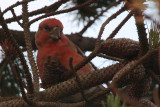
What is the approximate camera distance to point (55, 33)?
10.1 ft

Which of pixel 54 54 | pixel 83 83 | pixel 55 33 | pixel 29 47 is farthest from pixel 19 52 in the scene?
pixel 55 33

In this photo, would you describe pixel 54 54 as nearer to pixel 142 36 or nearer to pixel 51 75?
pixel 51 75

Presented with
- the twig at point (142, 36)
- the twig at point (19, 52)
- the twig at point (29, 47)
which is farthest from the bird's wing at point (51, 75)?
the twig at point (142, 36)

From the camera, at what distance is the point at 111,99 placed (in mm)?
883

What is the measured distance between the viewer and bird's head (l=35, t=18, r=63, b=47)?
3037 mm

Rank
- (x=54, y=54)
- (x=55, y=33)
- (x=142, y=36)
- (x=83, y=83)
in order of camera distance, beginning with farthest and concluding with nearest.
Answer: (x=55, y=33) < (x=54, y=54) < (x=83, y=83) < (x=142, y=36)

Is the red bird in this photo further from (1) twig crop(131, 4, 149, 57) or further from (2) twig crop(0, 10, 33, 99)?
(1) twig crop(131, 4, 149, 57)

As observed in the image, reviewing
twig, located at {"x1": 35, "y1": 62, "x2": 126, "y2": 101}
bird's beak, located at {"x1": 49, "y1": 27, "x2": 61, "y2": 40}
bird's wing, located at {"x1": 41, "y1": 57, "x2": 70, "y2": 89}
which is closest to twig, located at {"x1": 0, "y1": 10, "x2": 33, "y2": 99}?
twig, located at {"x1": 35, "y1": 62, "x2": 126, "y2": 101}

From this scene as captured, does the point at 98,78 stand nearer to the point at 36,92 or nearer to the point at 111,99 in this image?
the point at 36,92

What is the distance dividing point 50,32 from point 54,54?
45cm

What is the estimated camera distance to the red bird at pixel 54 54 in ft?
6.97

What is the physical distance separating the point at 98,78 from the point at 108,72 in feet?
0.22

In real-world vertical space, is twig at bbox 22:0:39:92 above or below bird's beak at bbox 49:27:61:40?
above

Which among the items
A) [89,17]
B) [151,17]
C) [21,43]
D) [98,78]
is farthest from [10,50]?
[89,17]
